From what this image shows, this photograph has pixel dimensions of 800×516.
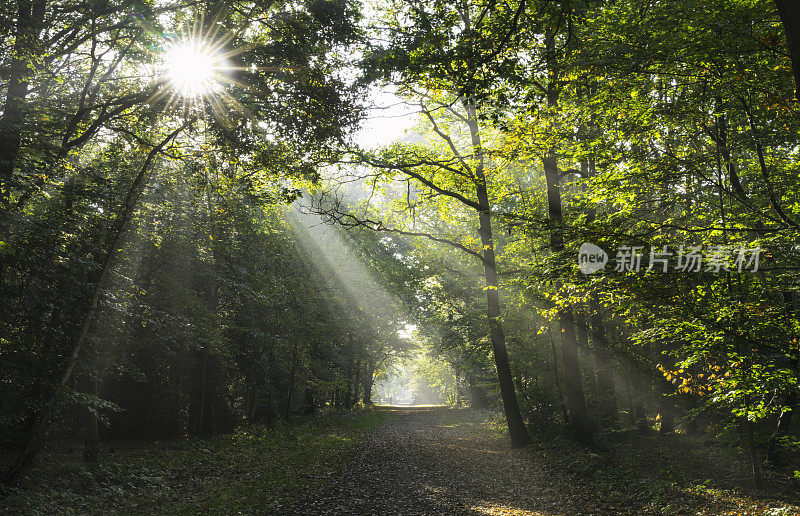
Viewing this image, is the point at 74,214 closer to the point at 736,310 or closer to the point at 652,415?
the point at 736,310

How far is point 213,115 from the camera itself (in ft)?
33.3

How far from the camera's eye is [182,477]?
1150 cm

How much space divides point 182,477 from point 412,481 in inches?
248

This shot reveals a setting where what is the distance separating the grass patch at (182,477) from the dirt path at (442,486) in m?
0.84

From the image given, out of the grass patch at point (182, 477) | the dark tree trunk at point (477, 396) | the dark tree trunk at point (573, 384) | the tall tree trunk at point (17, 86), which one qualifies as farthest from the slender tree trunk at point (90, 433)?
the dark tree trunk at point (477, 396)

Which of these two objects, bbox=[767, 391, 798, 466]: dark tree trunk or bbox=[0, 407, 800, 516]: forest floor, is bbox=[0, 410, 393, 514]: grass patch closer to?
bbox=[0, 407, 800, 516]: forest floor

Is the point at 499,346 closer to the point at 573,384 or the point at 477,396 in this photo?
the point at 573,384

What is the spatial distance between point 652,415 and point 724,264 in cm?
1765

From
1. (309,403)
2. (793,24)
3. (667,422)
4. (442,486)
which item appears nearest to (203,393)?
(309,403)

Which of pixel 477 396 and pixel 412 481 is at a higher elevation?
pixel 412 481

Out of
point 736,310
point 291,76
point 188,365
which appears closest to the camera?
point 736,310

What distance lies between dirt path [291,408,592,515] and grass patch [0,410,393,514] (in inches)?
33.0

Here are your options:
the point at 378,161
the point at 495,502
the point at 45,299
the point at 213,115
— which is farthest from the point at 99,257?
the point at 495,502

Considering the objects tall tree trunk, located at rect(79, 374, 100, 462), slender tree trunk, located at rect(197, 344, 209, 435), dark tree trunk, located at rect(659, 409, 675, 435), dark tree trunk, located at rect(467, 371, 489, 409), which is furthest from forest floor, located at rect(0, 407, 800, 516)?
dark tree trunk, located at rect(467, 371, 489, 409)
